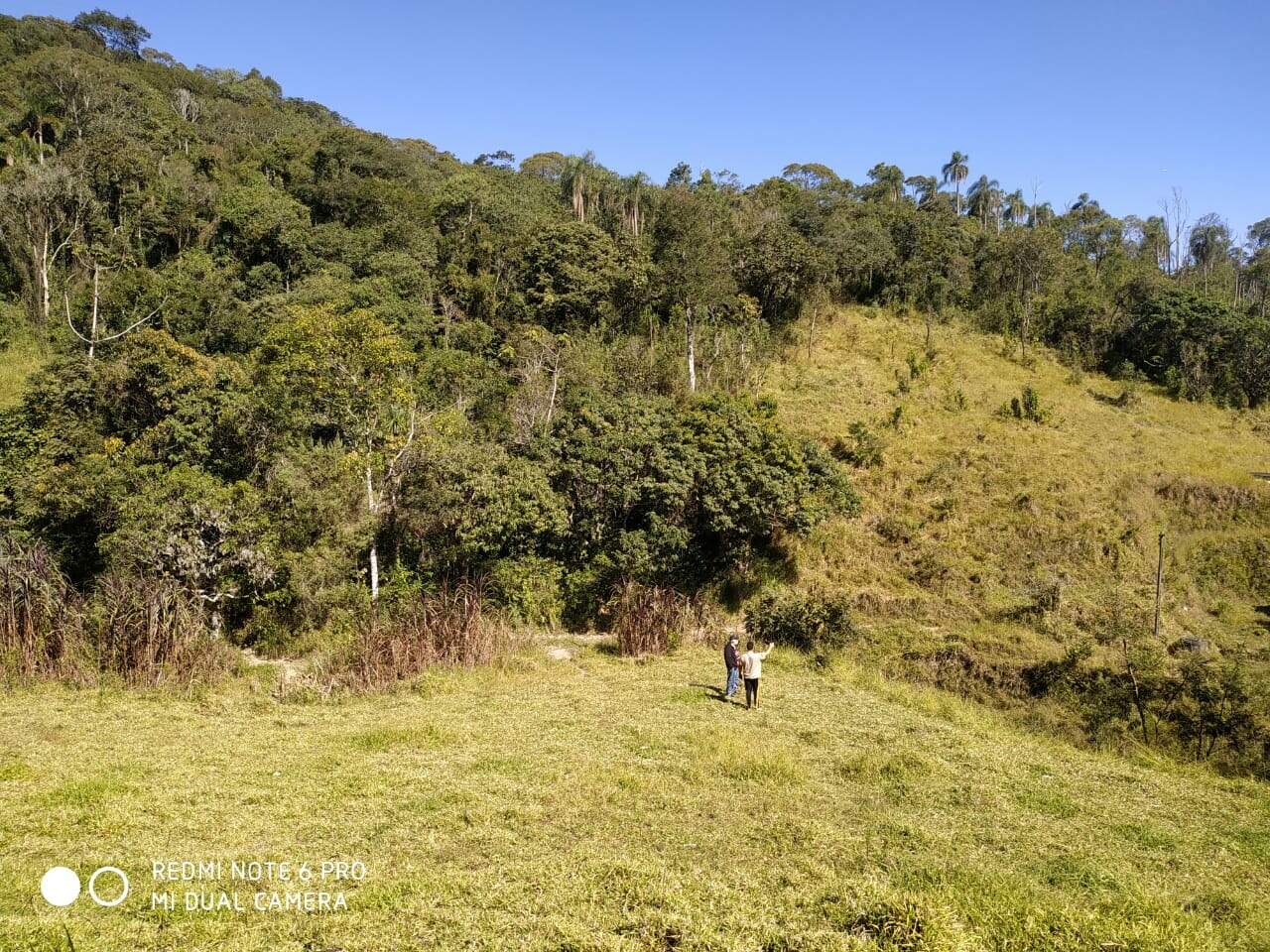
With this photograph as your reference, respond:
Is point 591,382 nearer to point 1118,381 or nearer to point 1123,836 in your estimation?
point 1123,836

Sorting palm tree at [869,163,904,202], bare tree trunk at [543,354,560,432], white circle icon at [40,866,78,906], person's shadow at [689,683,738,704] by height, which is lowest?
person's shadow at [689,683,738,704]

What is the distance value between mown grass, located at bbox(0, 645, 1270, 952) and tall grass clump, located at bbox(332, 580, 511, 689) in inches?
32.8

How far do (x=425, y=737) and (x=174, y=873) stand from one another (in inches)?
148

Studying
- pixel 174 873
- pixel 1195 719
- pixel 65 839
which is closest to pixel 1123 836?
pixel 1195 719

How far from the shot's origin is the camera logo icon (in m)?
5.32

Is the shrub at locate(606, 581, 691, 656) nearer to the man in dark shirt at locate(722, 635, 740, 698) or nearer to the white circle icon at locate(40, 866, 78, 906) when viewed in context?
A: the man in dark shirt at locate(722, 635, 740, 698)

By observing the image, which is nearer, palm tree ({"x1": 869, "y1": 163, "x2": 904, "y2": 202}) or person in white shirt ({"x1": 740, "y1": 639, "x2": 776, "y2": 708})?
person in white shirt ({"x1": 740, "y1": 639, "x2": 776, "y2": 708})

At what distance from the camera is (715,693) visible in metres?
12.2

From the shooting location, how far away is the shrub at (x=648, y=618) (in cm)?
1462

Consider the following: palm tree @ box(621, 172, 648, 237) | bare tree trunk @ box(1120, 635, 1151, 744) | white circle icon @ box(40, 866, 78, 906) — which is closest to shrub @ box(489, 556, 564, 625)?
white circle icon @ box(40, 866, 78, 906)

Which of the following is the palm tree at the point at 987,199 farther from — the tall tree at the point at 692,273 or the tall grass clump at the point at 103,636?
the tall grass clump at the point at 103,636

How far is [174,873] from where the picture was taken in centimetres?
601

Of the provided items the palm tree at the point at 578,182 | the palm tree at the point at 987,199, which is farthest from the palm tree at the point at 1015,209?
the palm tree at the point at 578,182

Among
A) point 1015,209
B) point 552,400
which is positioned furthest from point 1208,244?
point 552,400
